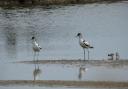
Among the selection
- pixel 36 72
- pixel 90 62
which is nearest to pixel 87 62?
pixel 90 62

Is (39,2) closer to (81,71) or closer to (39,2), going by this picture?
(39,2)

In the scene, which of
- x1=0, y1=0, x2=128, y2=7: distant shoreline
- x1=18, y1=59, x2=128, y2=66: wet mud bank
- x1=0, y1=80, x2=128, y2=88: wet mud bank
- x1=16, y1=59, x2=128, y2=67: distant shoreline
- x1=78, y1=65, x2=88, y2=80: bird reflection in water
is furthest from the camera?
x1=0, y1=0, x2=128, y2=7: distant shoreline

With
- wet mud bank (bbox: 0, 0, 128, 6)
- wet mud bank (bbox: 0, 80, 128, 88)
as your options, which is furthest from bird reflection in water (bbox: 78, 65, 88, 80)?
wet mud bank (bbox: 0, 0, 128, 6)

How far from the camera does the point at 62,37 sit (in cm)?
3938

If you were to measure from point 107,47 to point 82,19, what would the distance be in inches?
770

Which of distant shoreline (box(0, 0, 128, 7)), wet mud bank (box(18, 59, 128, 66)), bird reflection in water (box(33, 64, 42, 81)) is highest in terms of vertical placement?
wet mud bank (box(18, 59, 128, 66))

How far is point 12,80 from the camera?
962 inches

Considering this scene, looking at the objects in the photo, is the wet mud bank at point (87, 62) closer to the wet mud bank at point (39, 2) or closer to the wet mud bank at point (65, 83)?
the wet mud bank at point (65, 83)

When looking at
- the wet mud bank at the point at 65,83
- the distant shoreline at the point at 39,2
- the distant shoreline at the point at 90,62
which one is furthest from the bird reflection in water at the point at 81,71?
the distant shoreline at the point at 39,2

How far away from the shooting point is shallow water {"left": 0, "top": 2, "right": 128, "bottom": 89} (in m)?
25.7

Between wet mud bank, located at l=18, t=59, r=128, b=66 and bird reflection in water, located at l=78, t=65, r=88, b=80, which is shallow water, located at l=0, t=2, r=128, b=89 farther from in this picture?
wet mud bank, located at l=18, t=59, r=128, b=66

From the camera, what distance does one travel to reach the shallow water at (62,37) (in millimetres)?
25688

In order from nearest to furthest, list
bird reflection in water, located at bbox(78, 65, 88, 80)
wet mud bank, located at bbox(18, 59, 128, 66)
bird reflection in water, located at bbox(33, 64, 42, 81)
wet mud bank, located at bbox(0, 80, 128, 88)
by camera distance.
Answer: wet mud bank, located at bbox(0, 80, 128, 88)
bird reflection in water, located at bbox(78, 65, 88, 80)
bird reflection in water, located at bbox(33, 64, 42, 81)
wet mud bank, located at bbox(18, 59, 128, 66)

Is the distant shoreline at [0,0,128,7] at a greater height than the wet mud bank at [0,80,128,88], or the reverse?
the wet mud bank at [0,80,128,88]
